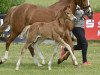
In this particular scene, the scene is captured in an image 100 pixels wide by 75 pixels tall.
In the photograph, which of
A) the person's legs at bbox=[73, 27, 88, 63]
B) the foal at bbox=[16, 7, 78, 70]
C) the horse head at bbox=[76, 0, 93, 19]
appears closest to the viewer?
the foal at bbox=[16, 7, 78, 70]

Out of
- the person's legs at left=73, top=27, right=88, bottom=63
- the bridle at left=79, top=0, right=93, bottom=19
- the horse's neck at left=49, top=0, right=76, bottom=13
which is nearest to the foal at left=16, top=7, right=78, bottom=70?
the horse's neck at left=49, top=0, right=76, bottom=13

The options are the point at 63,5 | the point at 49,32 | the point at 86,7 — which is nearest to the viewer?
the point at 49,32

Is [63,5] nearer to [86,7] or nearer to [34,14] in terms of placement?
[86,7]

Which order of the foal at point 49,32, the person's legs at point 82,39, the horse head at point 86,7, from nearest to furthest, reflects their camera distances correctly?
the foal at point 49,32 → the horse head at point 86,7 → the person's legs at point 82,39

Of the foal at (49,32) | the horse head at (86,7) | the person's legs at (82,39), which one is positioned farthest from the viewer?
the person's legs at (82,39)

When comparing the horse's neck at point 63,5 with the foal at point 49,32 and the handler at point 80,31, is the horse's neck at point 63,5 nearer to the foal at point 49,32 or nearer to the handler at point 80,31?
the handler at point 80,31

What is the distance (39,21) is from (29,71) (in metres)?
2.00

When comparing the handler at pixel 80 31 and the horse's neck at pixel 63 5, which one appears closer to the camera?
the horse's neck at pixel 63 5

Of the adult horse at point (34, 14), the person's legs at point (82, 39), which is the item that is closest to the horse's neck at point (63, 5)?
the adult horse at point (34, 14)

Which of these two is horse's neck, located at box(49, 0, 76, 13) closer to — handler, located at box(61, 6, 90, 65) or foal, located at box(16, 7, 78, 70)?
handler, located at box(61, 6, 90, 65)

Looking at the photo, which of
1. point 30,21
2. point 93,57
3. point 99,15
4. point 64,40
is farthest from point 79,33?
point 99,15

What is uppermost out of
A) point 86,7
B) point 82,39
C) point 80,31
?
point 86,7

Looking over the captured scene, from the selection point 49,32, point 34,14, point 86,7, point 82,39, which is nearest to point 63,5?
point 86,7

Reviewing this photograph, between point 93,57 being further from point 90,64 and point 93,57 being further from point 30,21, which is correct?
point 30,21
